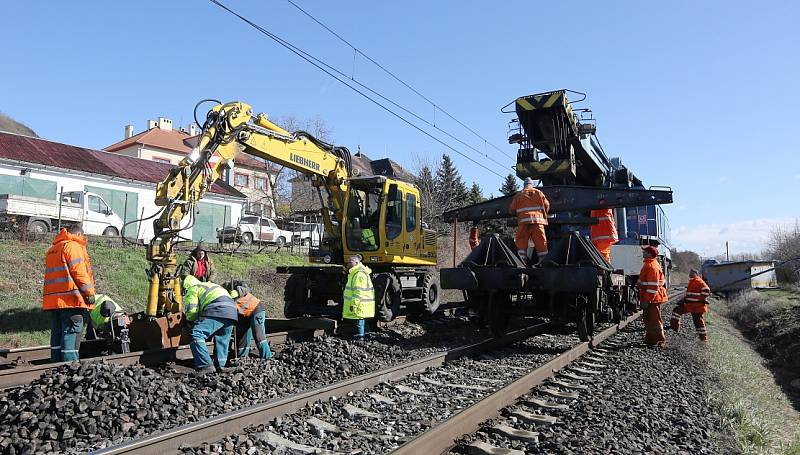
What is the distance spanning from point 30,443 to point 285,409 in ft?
6.12

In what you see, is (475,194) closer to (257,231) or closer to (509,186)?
(509,186)

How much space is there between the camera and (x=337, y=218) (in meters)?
11.3

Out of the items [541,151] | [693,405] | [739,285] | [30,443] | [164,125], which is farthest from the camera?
[164,125]

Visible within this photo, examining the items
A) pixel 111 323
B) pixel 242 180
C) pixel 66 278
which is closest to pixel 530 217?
pixel 111 323

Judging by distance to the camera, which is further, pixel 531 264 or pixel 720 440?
pixel 531 264

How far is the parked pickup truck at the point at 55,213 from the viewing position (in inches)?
591

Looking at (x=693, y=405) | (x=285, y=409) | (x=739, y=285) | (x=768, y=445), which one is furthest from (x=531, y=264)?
(x=739, y=285)

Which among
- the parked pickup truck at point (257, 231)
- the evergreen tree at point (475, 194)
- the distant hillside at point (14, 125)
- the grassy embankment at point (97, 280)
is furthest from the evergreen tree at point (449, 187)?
the distant hillside at point (14, 125)

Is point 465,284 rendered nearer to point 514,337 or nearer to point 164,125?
point 514,337

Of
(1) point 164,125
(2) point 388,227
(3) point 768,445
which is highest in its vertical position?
(1) point 164,125

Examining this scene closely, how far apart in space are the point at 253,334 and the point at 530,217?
449 cm

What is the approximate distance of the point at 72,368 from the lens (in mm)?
4945

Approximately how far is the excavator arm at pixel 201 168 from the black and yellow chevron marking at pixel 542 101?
13.6 ft

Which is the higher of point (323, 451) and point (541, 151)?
point (541, 151)
